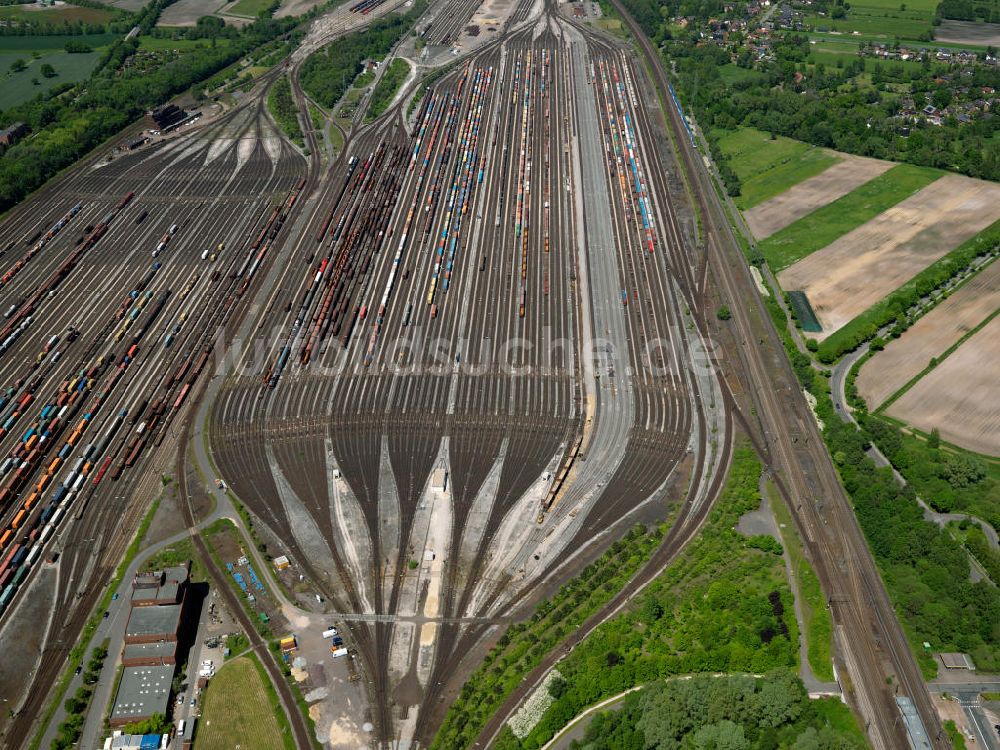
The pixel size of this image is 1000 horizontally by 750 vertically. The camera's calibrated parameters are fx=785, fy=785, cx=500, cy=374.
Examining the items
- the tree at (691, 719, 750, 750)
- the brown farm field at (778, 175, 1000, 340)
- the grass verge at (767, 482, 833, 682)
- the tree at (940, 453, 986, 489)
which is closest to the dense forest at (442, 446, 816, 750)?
the grass verge at (767, 482, 833, 682)

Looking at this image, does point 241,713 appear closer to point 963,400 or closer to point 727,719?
point 727,719

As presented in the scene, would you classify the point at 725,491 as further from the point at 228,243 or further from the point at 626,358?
the point at 228,243

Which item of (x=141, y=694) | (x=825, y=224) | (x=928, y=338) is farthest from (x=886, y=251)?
(x=141, y=694)

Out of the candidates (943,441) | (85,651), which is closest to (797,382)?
(943,441)

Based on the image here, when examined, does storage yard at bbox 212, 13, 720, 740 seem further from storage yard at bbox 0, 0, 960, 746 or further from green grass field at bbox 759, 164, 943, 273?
green grass field at bbox 759, 164, 943, 273

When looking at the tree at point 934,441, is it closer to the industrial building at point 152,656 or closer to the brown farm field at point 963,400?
the brown farm field at point 963,400

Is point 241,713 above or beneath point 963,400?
beneath
